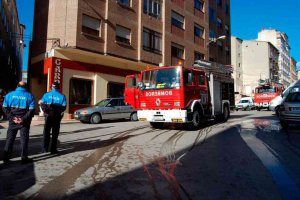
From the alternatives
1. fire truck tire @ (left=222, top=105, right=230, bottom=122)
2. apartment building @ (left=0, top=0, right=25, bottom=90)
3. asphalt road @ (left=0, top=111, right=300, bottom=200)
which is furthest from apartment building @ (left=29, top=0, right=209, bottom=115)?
asphalt road @ (left=0, top=111, right=300, bottom=200)

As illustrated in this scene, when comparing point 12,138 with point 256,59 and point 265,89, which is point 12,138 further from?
point 256,59

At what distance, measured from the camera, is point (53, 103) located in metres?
6.47

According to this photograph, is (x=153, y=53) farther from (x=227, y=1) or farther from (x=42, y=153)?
(x=227, y=1)

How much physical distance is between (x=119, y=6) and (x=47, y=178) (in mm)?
18959

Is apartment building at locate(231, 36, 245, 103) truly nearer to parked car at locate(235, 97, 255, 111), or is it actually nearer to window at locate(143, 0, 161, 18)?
parked car at locate(235, 97, 255, 111)

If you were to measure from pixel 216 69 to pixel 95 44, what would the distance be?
9.25m

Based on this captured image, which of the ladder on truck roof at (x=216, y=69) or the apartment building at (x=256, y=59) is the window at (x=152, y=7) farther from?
the apartment building at (x=256, y=59)

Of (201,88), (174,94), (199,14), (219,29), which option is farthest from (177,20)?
(174,94)

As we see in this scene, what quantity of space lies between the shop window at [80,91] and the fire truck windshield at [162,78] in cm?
882

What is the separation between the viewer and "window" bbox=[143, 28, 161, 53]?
23922 millimetres

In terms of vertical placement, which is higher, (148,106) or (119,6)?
(119,6)

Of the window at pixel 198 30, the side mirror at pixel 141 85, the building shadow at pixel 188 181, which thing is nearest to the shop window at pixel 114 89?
the side mirror at pixel 141 85

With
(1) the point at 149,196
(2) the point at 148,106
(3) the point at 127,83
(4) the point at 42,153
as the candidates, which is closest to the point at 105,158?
(4) the point at 42,153

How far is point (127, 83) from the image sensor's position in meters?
12.5
